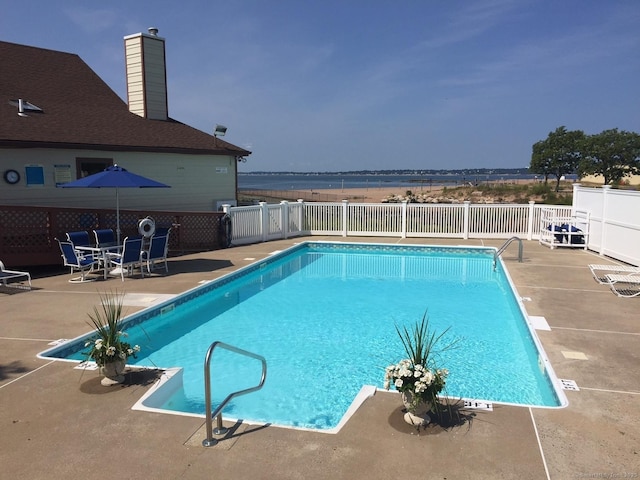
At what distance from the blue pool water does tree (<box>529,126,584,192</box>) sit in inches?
1585

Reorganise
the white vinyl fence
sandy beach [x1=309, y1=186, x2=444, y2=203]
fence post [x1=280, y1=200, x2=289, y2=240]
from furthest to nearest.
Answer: sandy beach [x1=309, y1=186, x2=444, y2=203], fence post [x1=280, y1=200, x2=289, y2=240], the white vinyl fence

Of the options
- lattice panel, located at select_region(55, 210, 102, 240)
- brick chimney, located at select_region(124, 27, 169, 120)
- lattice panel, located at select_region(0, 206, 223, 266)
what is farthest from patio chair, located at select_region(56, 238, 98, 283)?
brick chimney, located at select_region(124, 27, 169, 120)

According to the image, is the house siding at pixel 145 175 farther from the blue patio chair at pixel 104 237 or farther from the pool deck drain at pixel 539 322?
the pool deck drain at pixel 539 322

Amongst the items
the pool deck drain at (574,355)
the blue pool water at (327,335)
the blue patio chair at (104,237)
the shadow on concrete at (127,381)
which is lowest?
the blue pool water at (327,335)

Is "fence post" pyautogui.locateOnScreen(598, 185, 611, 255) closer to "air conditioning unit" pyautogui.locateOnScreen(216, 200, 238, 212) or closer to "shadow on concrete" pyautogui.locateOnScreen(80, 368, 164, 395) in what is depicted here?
"air conditioning unit" pyautogui.locateOnScreen(216, 200, 238, 212)

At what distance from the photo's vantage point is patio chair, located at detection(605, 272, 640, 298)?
8.21 meters

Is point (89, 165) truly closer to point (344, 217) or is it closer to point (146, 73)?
point (146, 73)

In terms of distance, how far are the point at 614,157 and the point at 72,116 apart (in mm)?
43532

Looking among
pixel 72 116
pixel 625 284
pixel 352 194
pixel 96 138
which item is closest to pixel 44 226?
pixel 96 138

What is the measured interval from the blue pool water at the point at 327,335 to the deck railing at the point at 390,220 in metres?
3.20

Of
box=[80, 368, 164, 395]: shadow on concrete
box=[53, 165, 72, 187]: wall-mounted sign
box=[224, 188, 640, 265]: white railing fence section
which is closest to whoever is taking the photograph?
box=[80, 368, 164, 395]: shadow on concrete

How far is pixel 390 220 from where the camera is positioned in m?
16.7

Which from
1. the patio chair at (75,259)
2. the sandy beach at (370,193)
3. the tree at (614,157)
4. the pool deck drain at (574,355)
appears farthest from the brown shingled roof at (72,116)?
the tree at (614,157)

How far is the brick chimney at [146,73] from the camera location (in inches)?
626
